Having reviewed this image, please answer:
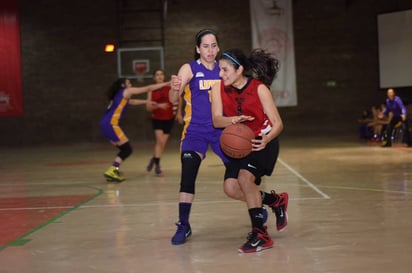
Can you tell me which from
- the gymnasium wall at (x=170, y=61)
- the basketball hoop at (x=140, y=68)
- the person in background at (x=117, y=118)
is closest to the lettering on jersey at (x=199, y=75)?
the person in background at (x=117, y=118)

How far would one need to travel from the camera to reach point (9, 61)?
21.9 metres

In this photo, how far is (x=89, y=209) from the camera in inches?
284

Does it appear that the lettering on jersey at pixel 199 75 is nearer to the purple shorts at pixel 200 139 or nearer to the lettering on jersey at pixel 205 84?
the lettering on jersey at pixel 205 84

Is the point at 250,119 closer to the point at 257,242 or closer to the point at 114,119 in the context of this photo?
the point at 257,242

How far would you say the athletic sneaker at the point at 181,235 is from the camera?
5.14m

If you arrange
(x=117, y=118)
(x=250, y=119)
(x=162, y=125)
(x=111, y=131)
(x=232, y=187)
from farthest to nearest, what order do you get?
1. (x=162, y=125)
2. (x=117, y=118)
3. (x=111, y=131)
4. (x=232, y=187)
5. (x=250, y=119)

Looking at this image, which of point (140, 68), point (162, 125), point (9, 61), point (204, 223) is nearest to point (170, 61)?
point (140, 68)

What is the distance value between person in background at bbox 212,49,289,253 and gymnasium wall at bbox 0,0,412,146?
675 inches

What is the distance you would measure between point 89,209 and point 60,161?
8004 mm

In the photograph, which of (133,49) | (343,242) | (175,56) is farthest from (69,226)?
(175,56)

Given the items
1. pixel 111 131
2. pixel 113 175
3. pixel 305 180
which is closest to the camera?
pixel 305 180

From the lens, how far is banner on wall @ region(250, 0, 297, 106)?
21.5 m

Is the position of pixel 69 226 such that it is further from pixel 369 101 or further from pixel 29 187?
pixel 369 101

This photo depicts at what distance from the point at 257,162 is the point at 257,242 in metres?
0.61
